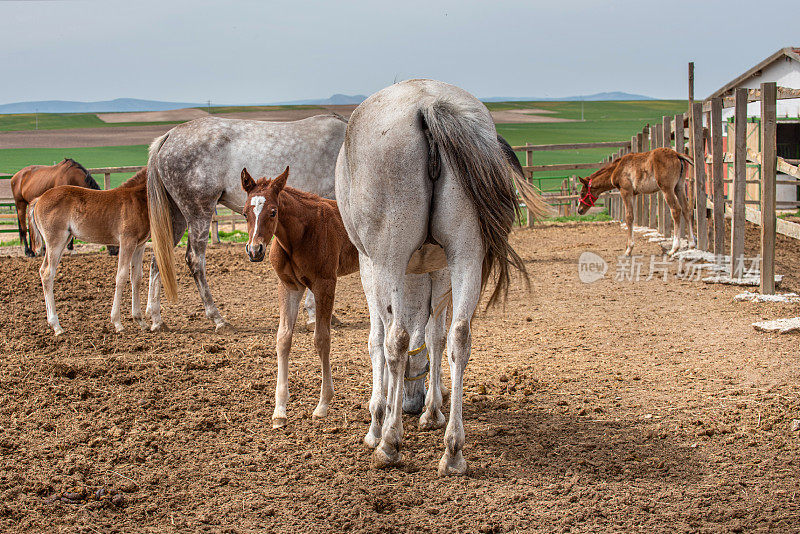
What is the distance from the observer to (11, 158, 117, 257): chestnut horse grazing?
578 inches

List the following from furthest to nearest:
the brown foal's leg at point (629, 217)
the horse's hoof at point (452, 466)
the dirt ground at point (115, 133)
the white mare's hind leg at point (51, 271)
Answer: the dirt ground at point (115, 133), the brown foal's leg at point (629, 217), the white mare's hind leg at point (51, 271), the horse's hoof at point (452, 466)

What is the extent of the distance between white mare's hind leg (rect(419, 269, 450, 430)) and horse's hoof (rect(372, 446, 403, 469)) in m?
0.70

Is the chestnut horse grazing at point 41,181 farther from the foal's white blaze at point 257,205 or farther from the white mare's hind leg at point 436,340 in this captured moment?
the white mare's hind leg at point 436,340

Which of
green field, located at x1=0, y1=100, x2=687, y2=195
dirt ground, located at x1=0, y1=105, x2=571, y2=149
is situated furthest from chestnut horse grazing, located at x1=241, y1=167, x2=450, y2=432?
dirt ground, located at x1=0, y1=105, x2=571, y2=149

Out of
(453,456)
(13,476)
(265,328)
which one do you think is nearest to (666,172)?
(265,328)

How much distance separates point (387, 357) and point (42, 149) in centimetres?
5068

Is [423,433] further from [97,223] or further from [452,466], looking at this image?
[97,223]

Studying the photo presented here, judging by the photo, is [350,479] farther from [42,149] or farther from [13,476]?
[42,149]

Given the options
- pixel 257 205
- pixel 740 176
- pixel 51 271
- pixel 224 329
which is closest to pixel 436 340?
pixel 257 205

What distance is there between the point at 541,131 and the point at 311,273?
7464cm

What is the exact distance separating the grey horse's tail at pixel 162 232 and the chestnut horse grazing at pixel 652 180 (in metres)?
8.33

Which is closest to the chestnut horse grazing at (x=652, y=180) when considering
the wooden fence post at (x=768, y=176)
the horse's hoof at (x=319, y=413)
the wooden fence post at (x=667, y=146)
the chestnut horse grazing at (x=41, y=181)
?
the wooden fence post at (x=667, y=146)

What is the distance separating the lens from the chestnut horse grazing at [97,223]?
25.5ft

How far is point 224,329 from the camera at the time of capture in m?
7.67
